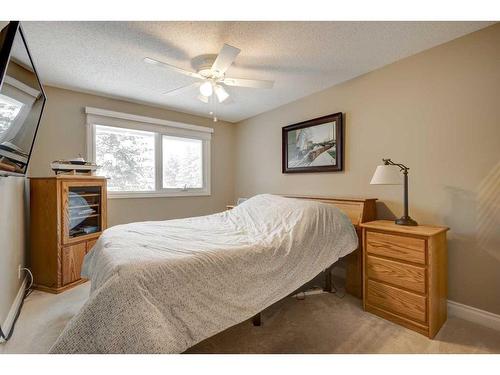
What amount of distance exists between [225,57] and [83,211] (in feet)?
7.70

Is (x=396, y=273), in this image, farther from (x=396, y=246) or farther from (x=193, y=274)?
(x=193, y=274)

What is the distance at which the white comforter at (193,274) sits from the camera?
3.47 ft

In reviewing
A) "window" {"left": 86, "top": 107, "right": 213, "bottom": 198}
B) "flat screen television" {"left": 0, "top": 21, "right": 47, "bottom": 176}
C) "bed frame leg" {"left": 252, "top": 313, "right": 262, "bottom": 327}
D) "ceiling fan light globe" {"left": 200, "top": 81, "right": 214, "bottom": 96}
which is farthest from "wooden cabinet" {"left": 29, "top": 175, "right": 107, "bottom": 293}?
"bed frame leg" {"left": 252, "top": 313, "right": 262, "bottom": 327}

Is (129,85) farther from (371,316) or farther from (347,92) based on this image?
(371,316)

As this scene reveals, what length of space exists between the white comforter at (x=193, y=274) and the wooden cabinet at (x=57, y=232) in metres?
0.69

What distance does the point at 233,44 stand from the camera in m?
1.93

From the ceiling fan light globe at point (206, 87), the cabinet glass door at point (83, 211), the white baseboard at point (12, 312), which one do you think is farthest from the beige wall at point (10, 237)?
the ceiling fan light globe at point (206, 87)

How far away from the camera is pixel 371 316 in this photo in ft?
6.38

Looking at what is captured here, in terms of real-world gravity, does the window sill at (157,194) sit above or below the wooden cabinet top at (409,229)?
above

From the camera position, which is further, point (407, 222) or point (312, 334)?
point (407, 222)

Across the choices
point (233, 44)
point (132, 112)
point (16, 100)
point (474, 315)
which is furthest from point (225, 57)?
point (474, 315)

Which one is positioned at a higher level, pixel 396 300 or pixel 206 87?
pixel 206 87

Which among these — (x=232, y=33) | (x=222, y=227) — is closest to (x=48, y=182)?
(x=222, y=227)

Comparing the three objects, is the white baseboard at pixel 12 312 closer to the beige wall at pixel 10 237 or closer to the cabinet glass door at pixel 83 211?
the beige wall at pixel 10 237
